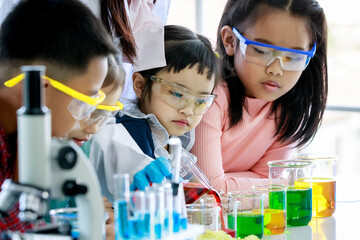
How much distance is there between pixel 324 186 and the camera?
200 centimetres

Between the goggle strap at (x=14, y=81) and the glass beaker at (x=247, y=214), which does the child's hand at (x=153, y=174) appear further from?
the goggle strap at (x=14, y=81)

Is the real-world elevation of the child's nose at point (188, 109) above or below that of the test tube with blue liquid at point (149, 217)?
above

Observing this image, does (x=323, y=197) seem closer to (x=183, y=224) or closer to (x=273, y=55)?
(x=273, y=55)

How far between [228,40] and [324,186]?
32.9 inches

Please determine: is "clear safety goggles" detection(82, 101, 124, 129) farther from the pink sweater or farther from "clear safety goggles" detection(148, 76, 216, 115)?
the pink sweater

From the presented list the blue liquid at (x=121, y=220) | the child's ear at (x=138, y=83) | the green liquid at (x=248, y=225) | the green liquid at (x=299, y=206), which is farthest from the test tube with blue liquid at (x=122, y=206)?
the child's ear at (x=138, y=83)

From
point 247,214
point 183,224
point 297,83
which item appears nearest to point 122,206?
point 183,224

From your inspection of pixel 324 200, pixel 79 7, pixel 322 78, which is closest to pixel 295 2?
pixel 322 78

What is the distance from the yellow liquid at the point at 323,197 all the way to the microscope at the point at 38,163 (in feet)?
3.95

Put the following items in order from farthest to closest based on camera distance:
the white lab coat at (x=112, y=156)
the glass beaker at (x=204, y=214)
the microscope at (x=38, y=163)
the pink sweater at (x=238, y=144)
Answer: the pink sweater at (x=238, y=144) → the white lab coat at (x=112, y=156) → the glass beaker at (x=204, y=214) → the microscope at (x=38, y=163)

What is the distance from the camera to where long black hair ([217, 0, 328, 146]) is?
7.97ft

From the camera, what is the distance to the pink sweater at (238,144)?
238cm

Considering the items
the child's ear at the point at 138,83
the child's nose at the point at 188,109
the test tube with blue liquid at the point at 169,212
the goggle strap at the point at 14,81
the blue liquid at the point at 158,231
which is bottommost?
the blue liquid at the point at 158,231

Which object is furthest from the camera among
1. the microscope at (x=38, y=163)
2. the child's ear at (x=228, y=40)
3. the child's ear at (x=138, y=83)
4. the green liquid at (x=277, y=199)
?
the child's ear at (x=228, y=40)
